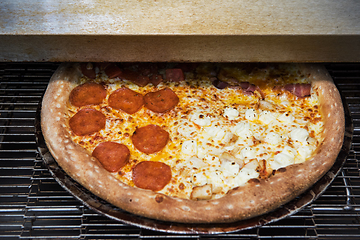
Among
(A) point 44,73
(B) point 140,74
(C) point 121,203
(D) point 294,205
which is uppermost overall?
(A) point 44,73

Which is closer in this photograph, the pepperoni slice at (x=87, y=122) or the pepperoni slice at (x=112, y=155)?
the pepperoni slice at (x=112, y=155)

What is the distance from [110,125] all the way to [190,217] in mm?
1070

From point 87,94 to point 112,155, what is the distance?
2.38 feet

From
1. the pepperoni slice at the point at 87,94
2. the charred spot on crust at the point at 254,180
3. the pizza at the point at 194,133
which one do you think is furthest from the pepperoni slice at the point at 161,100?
the charred spot on crust at the point at 254,180

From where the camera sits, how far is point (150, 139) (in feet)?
7.98

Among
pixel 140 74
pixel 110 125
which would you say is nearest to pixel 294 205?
pixel 110 125

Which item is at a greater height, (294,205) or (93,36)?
(93,36)

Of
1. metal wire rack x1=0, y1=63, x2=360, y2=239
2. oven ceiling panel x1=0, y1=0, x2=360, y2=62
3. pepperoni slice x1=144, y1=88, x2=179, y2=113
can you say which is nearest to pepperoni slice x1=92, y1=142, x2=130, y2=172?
metal wire rack x1=0, y1=63, x2=360, y2=239

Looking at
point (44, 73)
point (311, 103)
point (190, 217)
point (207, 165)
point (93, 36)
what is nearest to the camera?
point (190, 217)

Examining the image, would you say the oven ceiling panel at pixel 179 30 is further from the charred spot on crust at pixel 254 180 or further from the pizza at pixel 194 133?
the charred spot on crust at pixel 254 180

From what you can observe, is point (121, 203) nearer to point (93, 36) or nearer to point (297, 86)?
point (93, 36)

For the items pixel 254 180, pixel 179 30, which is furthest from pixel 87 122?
pixel 254 180

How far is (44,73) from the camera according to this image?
3361 millimetres

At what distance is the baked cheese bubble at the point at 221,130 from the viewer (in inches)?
88.8
